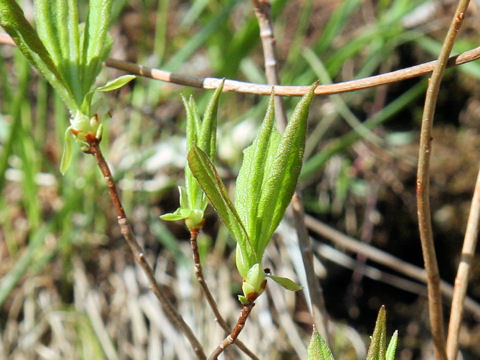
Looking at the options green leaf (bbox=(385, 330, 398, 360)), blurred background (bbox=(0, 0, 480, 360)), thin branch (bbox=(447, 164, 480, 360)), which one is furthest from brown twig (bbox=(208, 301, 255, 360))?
blurred background (bbox=(0, 0, 480, 360))

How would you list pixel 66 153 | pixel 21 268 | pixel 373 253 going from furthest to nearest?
pixel 373 253 < pixel 21 268 < pixel 66 153

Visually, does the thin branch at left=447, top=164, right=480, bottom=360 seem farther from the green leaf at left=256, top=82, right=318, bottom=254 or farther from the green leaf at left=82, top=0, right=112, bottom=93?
the green leaf at left=82, top=0, right=112, bottom=93

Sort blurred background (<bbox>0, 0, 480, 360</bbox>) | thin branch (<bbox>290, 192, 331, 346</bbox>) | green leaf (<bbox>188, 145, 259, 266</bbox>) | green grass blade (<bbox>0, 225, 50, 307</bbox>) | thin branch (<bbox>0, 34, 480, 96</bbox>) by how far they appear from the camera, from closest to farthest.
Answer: green leaf (<bbox>188, 145, 259, 266</bbox>), thin branch (<bbox>0, 34, 480, 96</bbox>), thin branch (<bbox>290, 192, 331, 346</bbox>), green grass blade (<bbox>0, 225, 50, 307</bbox>), blurred background (<bbox>0, 0, 480, 360</bbox>)

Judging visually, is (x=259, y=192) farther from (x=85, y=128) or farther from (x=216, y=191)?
(x=85, y=128)

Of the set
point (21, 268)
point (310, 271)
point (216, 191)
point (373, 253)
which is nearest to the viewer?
point (216, 191)

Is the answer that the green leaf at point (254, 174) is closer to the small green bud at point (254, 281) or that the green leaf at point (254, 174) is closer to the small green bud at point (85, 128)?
the small green bud at point (254, 281)

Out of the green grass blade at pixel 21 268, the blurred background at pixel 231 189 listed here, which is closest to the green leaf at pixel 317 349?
the blurred background at pixel 231 189

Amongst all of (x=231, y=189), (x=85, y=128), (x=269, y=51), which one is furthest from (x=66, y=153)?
(x=231, y=189)
